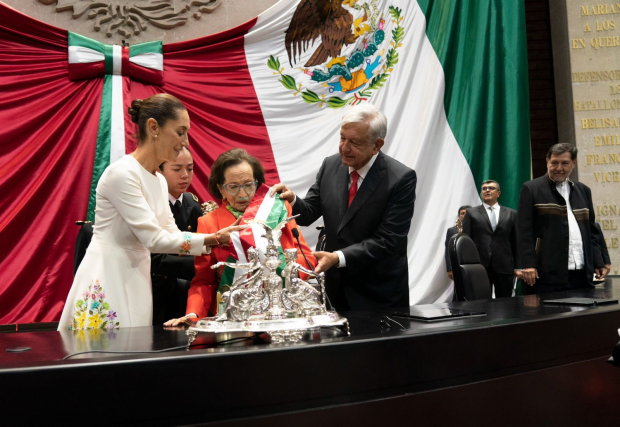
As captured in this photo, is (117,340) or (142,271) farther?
(142,271)

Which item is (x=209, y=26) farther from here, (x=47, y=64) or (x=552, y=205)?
(x=552, y=205)

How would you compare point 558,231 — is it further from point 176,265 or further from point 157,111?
point 157,111

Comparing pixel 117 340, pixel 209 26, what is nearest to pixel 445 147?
pixel 209 26

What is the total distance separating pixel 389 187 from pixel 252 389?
1343 mm

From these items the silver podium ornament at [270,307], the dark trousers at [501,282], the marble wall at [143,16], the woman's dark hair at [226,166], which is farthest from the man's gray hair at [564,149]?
the marble wall at [143,16]

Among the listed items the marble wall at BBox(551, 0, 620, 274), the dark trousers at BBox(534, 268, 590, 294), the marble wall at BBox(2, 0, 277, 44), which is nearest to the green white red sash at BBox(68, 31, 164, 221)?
the marble wall at BBox(2, 0, 277, 44)

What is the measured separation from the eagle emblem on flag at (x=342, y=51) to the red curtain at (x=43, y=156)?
3.07 ft

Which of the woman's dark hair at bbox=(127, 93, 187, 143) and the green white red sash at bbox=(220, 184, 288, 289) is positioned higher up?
the woman's dark hair at bbox=(127, 93, 187, 143)

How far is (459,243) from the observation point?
7.71 feet

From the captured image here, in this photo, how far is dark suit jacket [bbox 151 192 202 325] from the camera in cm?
229

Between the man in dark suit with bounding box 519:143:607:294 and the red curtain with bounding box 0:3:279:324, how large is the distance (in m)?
2.32

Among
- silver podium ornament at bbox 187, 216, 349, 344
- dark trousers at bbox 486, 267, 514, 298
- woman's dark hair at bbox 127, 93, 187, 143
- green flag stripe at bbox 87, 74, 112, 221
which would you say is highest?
green flag stripe at bbox 87, 74, 112, 221

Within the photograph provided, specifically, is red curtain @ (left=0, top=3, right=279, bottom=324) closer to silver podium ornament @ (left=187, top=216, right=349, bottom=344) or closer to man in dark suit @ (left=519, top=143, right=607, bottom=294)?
man in dark suit @ (left=519, top=143, right=607, bottom=294)

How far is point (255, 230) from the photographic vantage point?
1739 millimetres
